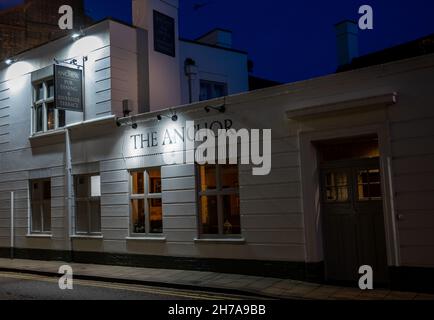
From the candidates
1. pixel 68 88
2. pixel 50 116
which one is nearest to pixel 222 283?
pixel 68 88

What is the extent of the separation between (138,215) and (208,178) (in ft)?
8.53

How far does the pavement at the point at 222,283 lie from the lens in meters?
8.53

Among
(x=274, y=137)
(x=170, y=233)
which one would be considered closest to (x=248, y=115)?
(x=274, y=137)

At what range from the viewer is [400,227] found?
8727 mm

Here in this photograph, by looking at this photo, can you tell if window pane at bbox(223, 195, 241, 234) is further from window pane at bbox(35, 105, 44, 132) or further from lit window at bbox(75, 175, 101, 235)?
window pane at bbox(35, 105, 44, 132)

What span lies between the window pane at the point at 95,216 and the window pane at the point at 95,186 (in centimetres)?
21

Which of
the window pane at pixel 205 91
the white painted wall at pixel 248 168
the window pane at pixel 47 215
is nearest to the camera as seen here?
the white painted wall at pixel 248 168

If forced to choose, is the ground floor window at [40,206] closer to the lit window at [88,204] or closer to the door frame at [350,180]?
the lit window at [88,204]

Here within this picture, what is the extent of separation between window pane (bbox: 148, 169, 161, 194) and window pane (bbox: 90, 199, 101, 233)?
2.07 metres

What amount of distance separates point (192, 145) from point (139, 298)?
4144 millimetres

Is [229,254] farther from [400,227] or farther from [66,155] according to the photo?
[66,155]

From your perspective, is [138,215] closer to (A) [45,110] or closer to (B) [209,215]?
(B) [209,215]

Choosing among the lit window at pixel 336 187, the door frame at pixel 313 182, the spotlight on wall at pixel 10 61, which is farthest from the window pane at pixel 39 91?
the lit window at pixel 336 187

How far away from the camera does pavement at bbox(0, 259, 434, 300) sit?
28.0 ft
